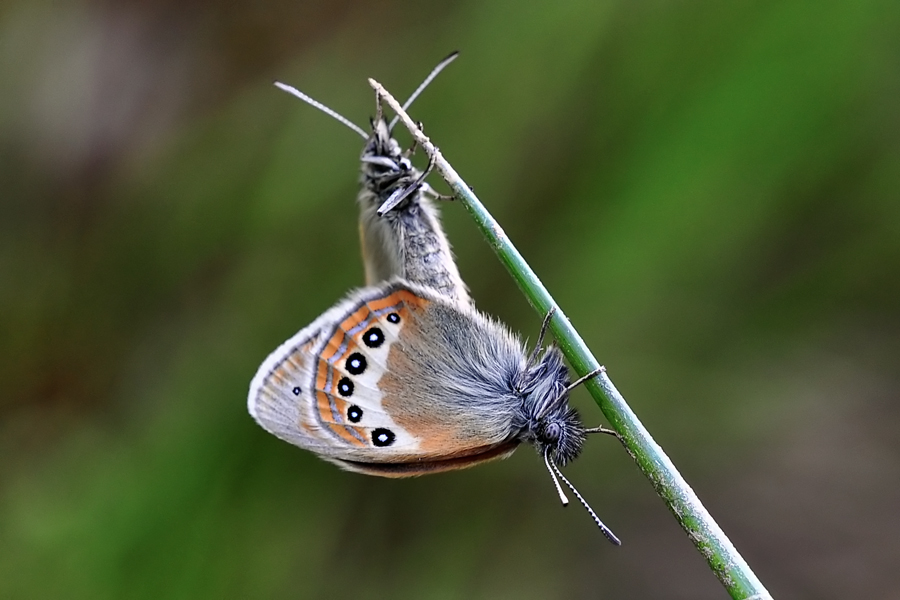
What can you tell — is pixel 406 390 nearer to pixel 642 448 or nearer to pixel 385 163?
pixel 385 163

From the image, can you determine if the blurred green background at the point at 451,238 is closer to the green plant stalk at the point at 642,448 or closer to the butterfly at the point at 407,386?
the butterfly at the point at 407,386

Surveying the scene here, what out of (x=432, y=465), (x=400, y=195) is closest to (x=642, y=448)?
(x=432, y=465)

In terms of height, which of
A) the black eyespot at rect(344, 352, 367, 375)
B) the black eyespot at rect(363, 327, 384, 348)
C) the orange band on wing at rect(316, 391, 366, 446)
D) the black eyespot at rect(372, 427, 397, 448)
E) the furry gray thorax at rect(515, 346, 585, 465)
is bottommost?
the furry gray thorax at rect(515, 346, 585, 465)

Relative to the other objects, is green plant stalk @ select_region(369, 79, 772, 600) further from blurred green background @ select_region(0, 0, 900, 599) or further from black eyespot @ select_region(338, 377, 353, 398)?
blurred green background @ select_region(0, 0, 900, 599)

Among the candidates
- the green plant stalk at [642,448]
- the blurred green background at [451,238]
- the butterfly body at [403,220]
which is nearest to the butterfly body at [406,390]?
the butterfly body at [403,220]

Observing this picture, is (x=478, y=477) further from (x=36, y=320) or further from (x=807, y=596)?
(x=36, y=320)

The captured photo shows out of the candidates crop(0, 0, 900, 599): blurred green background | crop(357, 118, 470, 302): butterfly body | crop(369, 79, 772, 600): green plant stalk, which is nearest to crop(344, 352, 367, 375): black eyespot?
crop(357, 118, 470, 302): butterfly body
